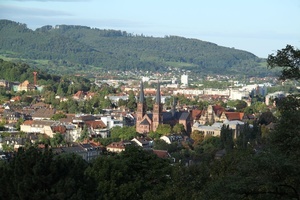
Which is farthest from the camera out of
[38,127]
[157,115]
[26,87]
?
[26,87]

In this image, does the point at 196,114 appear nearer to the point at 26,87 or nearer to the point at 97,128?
the point at 97,128

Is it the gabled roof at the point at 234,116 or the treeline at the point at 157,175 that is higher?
the treeline at the point at 157,175

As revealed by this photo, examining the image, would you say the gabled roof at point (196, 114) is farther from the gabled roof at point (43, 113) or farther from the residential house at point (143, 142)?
the residential house at point (143, 142)

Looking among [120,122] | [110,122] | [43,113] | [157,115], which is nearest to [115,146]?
[157,115]

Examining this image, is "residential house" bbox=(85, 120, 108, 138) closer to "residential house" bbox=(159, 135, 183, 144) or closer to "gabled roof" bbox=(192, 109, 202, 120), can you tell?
"residential house" bbox=(159, 135, 183, 144)

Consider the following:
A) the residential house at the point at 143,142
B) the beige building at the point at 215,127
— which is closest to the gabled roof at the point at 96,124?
the beige building at the point at 215,127

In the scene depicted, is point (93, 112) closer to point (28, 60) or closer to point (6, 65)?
point (6, 65)

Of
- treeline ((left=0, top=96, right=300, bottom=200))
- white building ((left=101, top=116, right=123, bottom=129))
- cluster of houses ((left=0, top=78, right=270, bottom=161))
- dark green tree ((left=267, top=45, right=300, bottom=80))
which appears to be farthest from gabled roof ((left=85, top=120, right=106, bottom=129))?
dark green tree ((left=267, top=45, right=300, bottom=80))

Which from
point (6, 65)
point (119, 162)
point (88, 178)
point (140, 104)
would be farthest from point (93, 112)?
point (88, 178)

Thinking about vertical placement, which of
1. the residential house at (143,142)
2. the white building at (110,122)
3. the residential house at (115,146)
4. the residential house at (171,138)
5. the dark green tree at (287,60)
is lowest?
the white building at (110,122)
